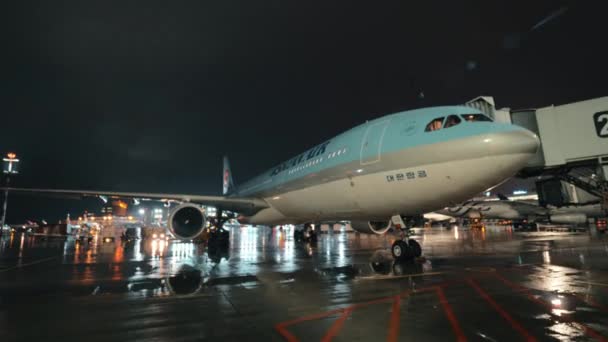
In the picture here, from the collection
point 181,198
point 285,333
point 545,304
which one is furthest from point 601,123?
point 181,198

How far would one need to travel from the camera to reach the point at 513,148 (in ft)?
26.2

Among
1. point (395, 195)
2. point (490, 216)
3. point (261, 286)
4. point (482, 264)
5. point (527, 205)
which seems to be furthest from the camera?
point (490, 216)

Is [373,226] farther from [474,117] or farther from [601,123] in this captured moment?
[601,123]

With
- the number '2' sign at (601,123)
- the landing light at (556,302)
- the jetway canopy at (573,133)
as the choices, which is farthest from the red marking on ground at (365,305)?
the number '2' sign at (601,123)

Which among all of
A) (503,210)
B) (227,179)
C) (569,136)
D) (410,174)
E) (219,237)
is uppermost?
(227,179)

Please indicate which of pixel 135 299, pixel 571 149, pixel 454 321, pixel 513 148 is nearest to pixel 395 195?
pixel 513 148

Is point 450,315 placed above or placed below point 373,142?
below

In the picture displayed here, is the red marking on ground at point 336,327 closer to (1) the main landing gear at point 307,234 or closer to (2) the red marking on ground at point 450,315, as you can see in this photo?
(2) the red marking on ground at point 450,315

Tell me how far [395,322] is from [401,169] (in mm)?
5352

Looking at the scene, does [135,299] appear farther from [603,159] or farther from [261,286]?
[603,159]

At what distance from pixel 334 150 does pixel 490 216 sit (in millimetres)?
32498

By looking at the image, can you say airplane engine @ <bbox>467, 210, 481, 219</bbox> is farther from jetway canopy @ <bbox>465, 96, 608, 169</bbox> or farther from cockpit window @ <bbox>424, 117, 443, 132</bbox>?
cockpit window @ <bbox>424, 117, 443, 132</bbox>

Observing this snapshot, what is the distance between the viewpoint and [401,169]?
9508 mm

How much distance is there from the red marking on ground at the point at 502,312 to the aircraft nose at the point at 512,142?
10.5ft
